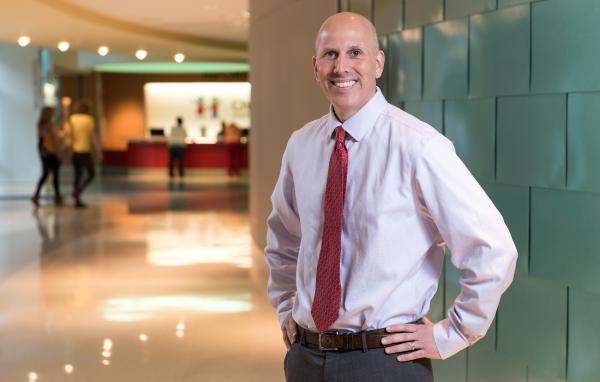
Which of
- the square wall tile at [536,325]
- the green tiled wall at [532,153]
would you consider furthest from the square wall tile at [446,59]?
the square wall tile at [536,325]

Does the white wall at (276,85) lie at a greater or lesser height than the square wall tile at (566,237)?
greater

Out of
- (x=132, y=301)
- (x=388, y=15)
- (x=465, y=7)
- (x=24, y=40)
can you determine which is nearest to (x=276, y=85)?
(x=132, y=301)

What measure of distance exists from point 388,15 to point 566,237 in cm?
208

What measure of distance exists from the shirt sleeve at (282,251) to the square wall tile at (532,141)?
1784 millimetres

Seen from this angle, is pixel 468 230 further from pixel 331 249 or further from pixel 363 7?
pixel 363 7

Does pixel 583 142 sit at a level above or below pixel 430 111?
below

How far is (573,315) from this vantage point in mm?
3957

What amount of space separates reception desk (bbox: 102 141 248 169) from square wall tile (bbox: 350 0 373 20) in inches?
811

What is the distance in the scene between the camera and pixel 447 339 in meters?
2.20

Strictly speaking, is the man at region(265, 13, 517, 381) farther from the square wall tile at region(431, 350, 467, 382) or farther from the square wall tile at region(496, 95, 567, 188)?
the square wall tile at region(431, 350, 467, 382)

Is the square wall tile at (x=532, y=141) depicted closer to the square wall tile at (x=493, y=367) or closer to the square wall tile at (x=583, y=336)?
the square wall tile at (x=583, y=336)

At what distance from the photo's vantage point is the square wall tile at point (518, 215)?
4.25m

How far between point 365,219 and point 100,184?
827 inches

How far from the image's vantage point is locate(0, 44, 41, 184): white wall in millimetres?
22406
